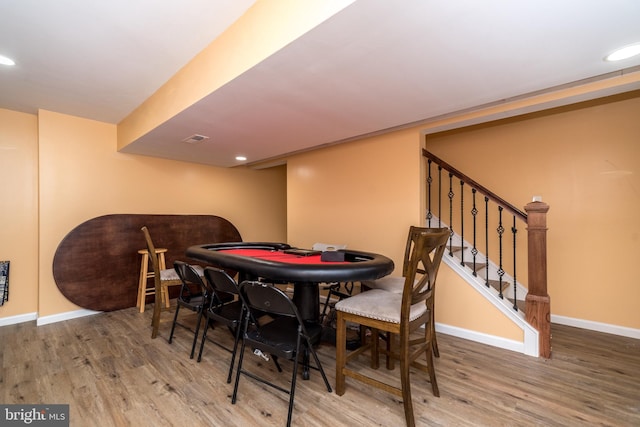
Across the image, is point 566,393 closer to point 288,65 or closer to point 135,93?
point 288,65

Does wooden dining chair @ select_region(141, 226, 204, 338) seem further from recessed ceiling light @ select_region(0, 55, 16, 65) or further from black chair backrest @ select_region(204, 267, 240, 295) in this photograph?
recessed ceiling light @ select_region(0, 55, 16, 65)

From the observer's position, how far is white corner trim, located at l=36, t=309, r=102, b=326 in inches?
131

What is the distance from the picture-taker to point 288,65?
1735 millimetres

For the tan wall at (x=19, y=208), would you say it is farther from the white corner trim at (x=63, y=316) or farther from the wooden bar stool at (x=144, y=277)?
the wooden bar stool at (x=144, y=277)

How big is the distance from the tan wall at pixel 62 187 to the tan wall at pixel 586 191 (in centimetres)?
492

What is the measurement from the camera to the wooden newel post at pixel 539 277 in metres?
2.48

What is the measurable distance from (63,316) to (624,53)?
5.76 metres

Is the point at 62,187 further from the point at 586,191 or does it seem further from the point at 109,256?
the point at 586,191

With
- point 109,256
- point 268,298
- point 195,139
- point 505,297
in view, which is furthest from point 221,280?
point 505,297

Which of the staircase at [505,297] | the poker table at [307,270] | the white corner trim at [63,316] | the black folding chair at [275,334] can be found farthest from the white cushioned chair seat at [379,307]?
the white corner trim at [63,316]

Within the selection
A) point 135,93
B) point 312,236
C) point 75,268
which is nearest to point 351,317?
point 312,236

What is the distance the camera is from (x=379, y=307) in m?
1.83

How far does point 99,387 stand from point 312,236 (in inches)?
112

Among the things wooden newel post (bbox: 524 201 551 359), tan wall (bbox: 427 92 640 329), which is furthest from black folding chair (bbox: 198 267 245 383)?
tan wall (bbox: 427 92 640 329)
